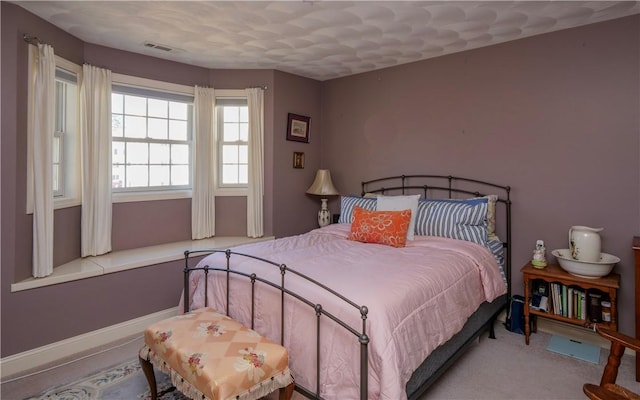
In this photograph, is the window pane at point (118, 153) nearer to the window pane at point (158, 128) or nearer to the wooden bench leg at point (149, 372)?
the window pane at point (158, 128)

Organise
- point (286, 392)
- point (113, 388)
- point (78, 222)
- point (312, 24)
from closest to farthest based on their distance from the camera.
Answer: point (286, 392) < point (113, 388) < point (312, 24) < point (78, 222)

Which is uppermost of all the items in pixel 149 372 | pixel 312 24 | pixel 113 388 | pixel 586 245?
pixel 312 24

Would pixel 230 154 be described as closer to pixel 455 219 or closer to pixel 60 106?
pixel 60 106

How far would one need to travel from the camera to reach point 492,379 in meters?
2.35

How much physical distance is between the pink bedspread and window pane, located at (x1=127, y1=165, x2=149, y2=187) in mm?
1612

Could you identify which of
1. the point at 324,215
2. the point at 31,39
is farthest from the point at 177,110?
the point at 324,215

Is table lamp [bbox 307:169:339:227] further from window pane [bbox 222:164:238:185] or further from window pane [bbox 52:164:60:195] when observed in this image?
window pane [bbox 52:164:60:195]

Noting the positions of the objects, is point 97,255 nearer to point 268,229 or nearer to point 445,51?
point 268,229

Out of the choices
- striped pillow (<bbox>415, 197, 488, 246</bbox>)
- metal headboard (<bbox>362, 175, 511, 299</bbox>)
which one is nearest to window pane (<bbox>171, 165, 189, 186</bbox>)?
metal headboard (<bbox>362, 175, 511, 299</bbox>)

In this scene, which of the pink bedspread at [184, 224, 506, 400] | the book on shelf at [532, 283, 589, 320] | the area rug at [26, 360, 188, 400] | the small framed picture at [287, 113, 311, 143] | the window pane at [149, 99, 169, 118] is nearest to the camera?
the pink bedspread at [184, 224, 506, 400]

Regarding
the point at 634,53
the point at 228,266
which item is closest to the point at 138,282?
the point at 228,266

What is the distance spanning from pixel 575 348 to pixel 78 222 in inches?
166

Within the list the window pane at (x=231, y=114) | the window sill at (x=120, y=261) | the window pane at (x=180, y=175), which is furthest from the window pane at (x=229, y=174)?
the window sill at (x=120, y=261)

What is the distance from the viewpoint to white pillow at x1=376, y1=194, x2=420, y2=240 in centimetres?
314
